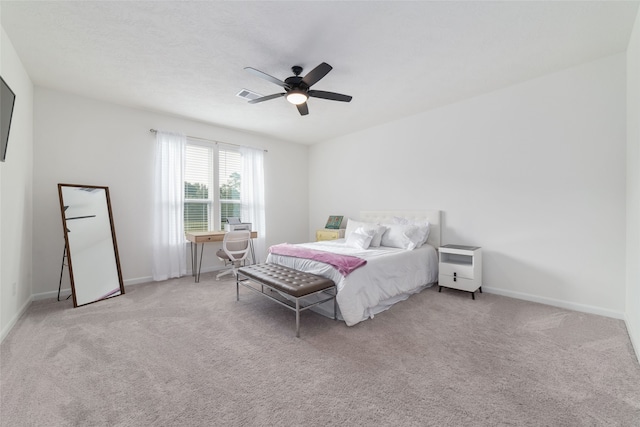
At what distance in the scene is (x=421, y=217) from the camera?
13.9 feet

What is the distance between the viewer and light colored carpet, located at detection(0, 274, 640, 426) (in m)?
1.48

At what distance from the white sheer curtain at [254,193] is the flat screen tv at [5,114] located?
312 centimetres

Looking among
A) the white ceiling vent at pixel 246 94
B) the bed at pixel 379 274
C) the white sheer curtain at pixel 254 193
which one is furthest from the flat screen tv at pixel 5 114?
the white sheer curtain at pixel 254 193

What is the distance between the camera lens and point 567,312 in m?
2.88

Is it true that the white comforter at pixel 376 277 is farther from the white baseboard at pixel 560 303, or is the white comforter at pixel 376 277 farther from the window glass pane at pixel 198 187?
the window glass pane at pixel 198 187

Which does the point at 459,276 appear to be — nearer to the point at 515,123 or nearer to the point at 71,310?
the point at 515,123

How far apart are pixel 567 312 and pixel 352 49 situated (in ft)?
11.9

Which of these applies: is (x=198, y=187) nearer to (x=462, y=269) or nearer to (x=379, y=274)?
(x=379, y=274)

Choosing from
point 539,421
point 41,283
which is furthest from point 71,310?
point 539,421

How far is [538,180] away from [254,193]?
15.0 ft

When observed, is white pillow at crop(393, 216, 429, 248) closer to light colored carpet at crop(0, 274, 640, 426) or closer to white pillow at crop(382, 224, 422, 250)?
white pillow at crop(382, 224, 422, 250)

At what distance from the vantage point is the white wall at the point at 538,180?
9.09 feet

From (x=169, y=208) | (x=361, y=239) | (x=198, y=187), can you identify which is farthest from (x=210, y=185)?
(x=361, y=239)

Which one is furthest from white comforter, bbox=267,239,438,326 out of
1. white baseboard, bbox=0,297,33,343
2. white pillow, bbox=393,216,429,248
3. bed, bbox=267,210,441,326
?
white baseboard, bbox=0,297,33,343
